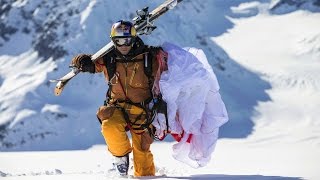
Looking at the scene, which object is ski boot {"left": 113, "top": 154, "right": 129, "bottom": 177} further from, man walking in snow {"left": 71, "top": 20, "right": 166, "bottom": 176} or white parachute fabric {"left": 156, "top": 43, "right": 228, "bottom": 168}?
white parachute fabric {"left": 156, "top": 43, "right": 228, "bottom": 168}

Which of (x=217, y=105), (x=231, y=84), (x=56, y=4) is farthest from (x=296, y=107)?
(x=217, y=105)

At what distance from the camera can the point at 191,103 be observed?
7.34 m

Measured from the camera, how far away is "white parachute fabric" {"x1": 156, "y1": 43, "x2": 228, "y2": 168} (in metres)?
7.27

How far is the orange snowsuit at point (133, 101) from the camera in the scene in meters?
7.20

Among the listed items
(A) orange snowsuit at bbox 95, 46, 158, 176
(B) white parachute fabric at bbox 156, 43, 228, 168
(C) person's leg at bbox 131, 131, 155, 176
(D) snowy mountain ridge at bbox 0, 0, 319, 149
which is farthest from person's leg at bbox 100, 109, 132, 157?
(D) snowy mountain ridge at bbox 0, 0, 319, 149

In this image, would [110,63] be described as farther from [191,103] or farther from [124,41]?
[191,103]

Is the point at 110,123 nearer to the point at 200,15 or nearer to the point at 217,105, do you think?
the point at 217,105

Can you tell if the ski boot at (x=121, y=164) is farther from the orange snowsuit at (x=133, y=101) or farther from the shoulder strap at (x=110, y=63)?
the shoulder strap at (x=110, y=63)

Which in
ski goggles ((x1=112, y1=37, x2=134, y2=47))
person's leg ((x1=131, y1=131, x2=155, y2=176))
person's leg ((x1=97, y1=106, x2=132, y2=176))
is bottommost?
person's leg ((x1=131, y1=131, x2=155, y2=176))

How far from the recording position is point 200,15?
77.9 meters

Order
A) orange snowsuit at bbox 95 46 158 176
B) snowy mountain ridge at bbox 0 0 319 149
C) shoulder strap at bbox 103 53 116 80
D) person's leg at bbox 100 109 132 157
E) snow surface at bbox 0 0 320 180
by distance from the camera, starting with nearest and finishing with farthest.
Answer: person's leg at bbox 100 109 132 157 < orange snowsuit at bbox 95 46 158 176 < shoulder strap at bbox 103 53 116 80 < snow surface at bbox 0 0 320 180 < snowy mountain ridge at bbox 0 0 319 149

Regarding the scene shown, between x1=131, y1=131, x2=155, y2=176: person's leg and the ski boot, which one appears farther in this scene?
x1=131, y1=131, x2=155, y2=176: person's leg

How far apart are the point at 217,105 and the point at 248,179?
145 cm

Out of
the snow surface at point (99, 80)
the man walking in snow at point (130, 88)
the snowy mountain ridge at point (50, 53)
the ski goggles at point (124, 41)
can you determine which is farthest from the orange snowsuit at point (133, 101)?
the snowy mountain ridge at point (50, 53)
